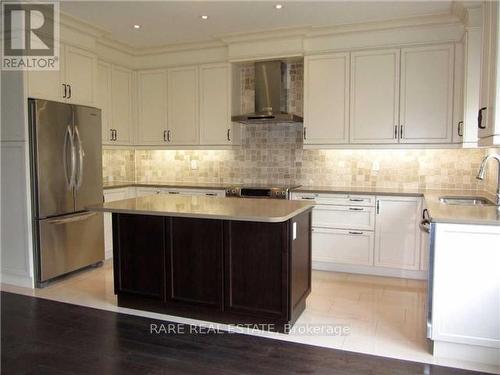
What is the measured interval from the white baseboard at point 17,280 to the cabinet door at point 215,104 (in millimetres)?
2689

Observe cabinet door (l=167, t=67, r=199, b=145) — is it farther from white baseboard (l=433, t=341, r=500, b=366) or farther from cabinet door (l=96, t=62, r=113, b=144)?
white baseboard (l=433, t=341, r=500, b=366)

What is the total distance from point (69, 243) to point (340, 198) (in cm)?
307

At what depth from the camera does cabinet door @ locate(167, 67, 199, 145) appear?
551 cm

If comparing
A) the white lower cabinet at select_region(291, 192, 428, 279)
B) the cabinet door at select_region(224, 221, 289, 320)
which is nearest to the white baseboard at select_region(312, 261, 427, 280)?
the white lower cabinet at select_region(291, 192, 428, 279)

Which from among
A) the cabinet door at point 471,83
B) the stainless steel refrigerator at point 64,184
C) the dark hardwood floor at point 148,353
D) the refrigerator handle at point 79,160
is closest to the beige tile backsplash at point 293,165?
the cabinet door at point 471,83

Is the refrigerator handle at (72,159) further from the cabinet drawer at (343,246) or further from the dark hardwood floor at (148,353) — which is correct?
the cabinet drawer at (343,246)

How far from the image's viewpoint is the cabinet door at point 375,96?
4.54m

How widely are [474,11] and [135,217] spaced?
3.72m

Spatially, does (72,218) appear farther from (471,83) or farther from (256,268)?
(471,83)

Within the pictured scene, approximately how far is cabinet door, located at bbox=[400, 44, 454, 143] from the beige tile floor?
1669mm

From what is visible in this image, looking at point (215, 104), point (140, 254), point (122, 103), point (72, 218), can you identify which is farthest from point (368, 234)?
point (122, 103)

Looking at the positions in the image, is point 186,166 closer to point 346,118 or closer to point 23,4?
point 346,118

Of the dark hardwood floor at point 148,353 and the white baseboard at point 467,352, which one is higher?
the white baseboard at point 467,352

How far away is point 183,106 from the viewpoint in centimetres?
558
